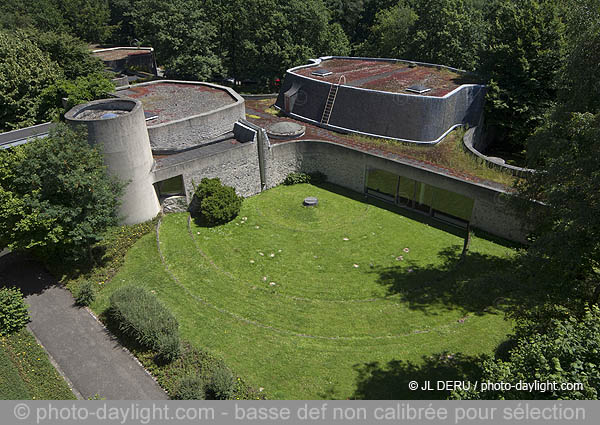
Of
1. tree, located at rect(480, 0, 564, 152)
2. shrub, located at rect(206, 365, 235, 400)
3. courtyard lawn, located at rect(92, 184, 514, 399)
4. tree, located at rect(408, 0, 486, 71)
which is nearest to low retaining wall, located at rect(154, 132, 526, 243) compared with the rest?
courtyard lawn, located at rect(92, 184, 514, 399)

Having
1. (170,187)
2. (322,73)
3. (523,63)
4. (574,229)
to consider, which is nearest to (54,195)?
(170,187)

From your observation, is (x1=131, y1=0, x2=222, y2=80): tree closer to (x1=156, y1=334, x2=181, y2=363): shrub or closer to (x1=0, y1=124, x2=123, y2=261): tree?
(x1=0, y1=124, x2=123, y2=261): tree

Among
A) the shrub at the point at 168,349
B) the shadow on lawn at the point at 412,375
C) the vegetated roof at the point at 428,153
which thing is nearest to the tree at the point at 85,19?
the vegetated roof at the point at 428,153

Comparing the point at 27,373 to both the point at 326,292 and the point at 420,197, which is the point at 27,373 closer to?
the point at 326,292

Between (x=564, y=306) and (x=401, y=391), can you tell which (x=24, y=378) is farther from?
(x=564, y=306)

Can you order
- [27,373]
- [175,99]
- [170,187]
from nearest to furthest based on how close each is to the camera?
[27,373] → [170,187] → [175,99]

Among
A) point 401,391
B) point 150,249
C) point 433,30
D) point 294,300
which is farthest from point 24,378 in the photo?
point 433,30
